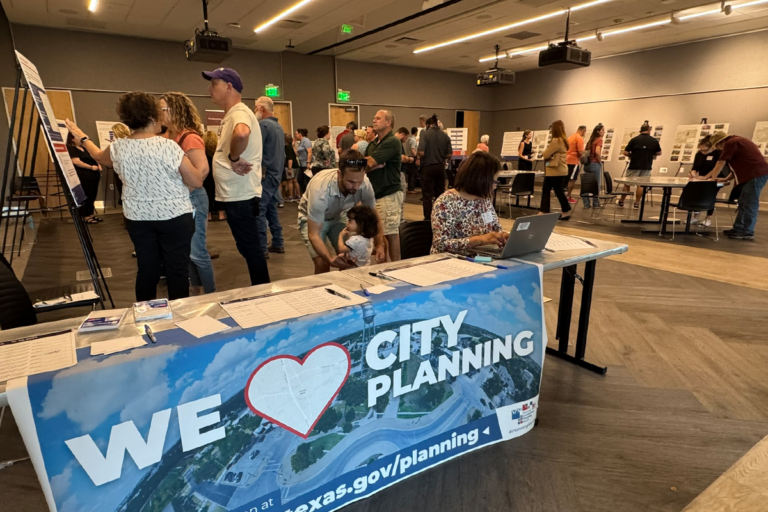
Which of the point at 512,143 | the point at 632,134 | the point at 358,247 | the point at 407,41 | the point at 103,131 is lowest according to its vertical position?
the point at 358,247

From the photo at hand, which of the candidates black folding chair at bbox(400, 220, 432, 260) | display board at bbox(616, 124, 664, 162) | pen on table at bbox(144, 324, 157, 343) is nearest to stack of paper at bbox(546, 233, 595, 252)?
black folding chair at bbox(400, 220, 432, 260)

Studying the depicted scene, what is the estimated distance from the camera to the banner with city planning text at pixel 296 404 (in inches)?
41.6

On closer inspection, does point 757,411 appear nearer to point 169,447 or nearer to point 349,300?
point 349,300

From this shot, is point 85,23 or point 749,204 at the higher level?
point 85,23

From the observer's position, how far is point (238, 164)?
300 centimetres

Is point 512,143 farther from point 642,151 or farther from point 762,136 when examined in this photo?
point 762,136

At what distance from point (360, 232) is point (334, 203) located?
0.80ft

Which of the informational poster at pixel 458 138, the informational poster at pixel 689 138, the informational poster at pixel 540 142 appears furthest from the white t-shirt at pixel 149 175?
the informational poster at pixel 540 142

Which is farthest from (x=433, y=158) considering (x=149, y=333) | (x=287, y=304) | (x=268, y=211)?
(x=149, y=333)

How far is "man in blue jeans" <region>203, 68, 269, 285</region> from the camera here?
2.91 metres

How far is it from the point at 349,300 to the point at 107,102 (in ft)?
31.7

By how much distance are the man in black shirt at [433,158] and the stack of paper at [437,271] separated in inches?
172

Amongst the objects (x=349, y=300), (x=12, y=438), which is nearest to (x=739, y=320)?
(x=349, y=300)

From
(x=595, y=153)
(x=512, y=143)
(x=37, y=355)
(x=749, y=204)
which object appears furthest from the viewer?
(x=512, y=143)
